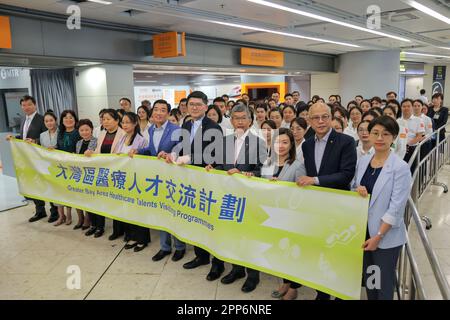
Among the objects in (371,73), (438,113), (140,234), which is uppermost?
(371,73)

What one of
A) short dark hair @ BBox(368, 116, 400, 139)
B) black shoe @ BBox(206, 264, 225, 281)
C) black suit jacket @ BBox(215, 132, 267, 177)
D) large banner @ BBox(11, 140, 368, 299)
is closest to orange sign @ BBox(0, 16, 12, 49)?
large banner @ BBox(11, 140, 368, 299)

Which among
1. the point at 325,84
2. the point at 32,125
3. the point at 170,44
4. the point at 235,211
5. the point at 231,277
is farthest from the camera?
the point at 325,84

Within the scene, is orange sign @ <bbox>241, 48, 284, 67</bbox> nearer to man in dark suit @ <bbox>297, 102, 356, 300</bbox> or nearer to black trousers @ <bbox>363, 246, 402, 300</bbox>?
man in dark suit @ <bbox>297, 102, 356, 300</bbox>

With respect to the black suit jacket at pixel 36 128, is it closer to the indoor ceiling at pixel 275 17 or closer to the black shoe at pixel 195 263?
the indoor ceiling at pixel 275 17

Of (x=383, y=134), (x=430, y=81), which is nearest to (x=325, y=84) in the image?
(x=383, y=134)

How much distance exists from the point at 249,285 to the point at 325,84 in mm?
13795

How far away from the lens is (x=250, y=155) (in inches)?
120

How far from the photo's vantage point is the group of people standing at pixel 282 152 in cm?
230

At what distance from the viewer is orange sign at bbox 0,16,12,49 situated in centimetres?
544

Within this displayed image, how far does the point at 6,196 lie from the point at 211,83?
39.3 ft

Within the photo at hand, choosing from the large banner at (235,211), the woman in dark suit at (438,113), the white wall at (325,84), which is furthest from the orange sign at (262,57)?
the large banner at (235,211)

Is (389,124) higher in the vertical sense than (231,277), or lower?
higher

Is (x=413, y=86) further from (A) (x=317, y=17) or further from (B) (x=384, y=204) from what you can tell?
(B) (x=384, y=204)
